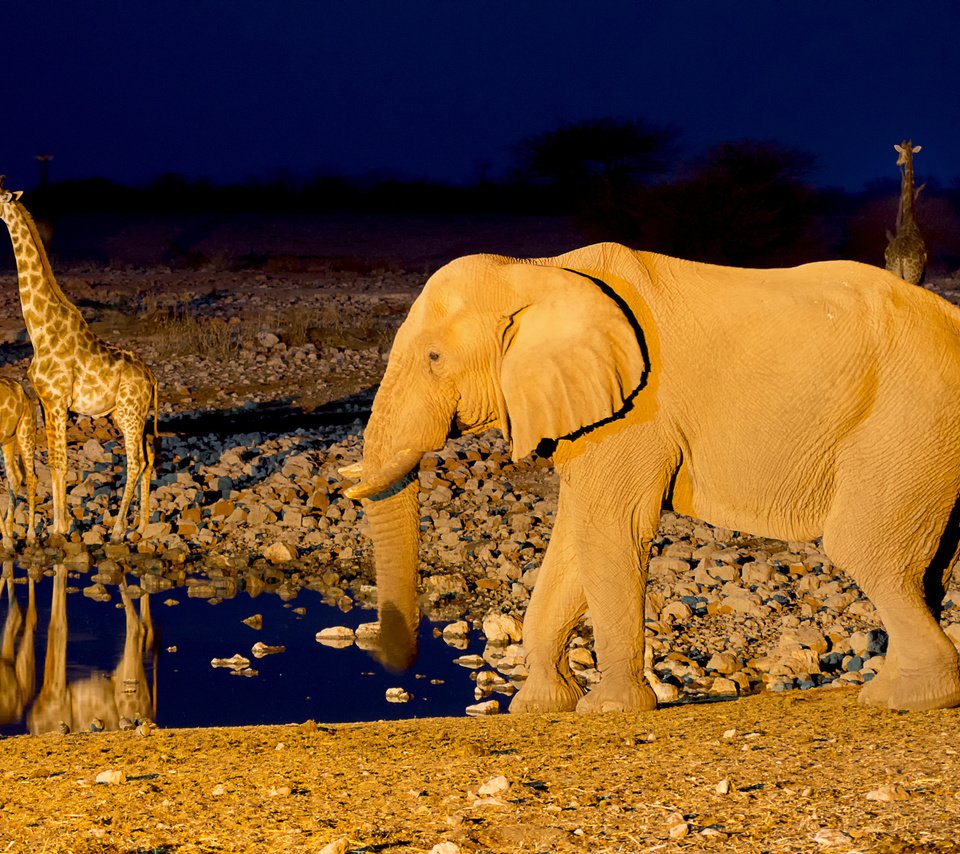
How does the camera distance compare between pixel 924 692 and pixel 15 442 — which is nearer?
pixel 924 692

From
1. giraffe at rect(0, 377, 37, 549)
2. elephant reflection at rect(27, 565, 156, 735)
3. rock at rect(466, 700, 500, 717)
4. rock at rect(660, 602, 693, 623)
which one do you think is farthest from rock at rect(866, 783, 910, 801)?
giraffe at rect(0, 377, 37, 549)

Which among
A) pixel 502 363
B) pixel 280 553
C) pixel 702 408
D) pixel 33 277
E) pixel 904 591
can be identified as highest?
pixel 33 277

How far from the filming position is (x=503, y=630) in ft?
28.6

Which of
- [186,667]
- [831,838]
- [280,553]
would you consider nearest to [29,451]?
[280,553]

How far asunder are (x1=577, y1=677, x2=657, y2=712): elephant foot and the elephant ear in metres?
1.00

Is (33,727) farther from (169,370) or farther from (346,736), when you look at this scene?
(169,370)

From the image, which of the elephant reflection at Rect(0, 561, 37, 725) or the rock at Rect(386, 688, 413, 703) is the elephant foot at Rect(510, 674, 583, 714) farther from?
the elephant reflection at Rect(0, 561, 37, 725)

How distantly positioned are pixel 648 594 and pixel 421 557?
1910 mm

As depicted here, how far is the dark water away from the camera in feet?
25.1

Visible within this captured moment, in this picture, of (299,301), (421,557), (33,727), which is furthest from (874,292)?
(299,301)

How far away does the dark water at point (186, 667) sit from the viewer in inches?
301

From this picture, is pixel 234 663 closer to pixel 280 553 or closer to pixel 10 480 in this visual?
pixel 280 553

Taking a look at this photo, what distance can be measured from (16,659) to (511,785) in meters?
4.60

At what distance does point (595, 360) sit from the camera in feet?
19.1
